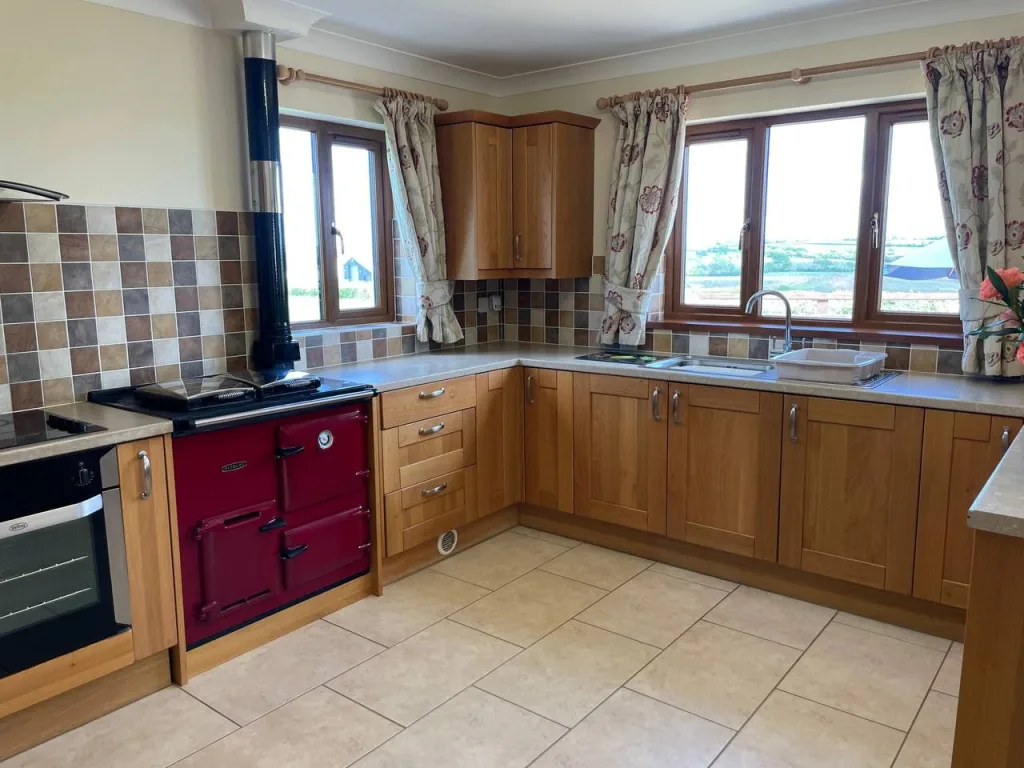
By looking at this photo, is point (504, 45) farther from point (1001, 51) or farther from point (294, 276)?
point (1001, 51)

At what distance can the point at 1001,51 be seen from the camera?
288 centimetres

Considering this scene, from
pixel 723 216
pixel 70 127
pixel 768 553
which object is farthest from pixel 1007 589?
pixel 70 127

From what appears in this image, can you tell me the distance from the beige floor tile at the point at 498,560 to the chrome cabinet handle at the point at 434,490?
1.17 ft

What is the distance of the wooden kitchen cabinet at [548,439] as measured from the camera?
374cm

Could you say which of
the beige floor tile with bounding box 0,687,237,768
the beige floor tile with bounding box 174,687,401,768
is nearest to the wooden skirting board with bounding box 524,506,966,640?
the beige floor tile with bounding box 174,687,401,768

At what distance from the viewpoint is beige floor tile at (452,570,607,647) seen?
2.89m

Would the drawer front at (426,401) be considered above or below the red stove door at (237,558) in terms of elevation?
above

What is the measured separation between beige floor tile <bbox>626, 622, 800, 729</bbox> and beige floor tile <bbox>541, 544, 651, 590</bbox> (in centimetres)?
52

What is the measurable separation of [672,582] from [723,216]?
181cm

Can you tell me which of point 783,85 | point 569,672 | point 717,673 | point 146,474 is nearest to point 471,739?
point 569,672

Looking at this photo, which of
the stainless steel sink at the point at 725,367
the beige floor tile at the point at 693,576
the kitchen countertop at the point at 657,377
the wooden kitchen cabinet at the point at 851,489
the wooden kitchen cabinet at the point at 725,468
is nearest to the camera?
the kitchen countertop at the point at 657,377

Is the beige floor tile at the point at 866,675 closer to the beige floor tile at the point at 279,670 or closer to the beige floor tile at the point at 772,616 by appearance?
the beige floor tile at the point at 772,616

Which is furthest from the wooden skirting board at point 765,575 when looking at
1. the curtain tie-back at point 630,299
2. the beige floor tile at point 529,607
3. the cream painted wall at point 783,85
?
the cream painted wall at point 783,85

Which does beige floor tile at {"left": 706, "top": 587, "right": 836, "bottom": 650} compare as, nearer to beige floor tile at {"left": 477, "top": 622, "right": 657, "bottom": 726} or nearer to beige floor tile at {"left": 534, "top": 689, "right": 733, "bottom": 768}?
beige floor tile at {"left": 477, "top": 622, "right": 657, "bottom": 726}
